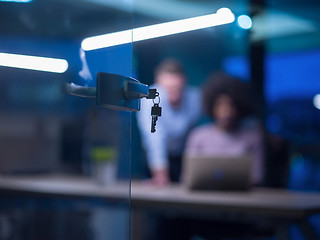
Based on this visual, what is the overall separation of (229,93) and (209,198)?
1.17 m

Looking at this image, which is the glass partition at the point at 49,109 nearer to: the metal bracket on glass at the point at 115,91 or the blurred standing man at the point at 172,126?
the metal bracket on glass at the point at 115,91

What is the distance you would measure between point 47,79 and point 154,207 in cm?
148

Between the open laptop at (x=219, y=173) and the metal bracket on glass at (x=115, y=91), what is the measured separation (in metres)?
1.64

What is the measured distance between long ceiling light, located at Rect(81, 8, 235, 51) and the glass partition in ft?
0.06

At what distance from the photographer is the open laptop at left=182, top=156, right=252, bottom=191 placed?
2572 mm

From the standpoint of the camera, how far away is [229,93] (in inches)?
131

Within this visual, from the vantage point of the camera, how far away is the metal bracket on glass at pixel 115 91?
0.93 m

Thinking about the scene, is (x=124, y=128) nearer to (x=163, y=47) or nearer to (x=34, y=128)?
(x=34, y=128)

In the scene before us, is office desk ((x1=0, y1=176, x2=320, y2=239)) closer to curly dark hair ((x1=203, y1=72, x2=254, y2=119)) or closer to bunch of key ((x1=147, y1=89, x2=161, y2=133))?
bunch of key ((x1=147, y1=89, x2=161, y2=133))

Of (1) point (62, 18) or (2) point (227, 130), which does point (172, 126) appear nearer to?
(2) point (227, 130)

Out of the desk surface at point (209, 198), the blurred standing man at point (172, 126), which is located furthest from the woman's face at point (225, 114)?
the desk surface at point (209, 198)

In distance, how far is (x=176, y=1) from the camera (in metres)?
4.63

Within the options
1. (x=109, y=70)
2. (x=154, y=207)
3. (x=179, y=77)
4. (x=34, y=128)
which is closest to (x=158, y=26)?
(x=109, y=70)

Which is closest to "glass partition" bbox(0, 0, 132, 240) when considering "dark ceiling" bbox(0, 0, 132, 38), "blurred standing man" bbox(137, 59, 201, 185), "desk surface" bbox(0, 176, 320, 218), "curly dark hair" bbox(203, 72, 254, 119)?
"dark ceiling" bbox(0, 0, 132, 38)
